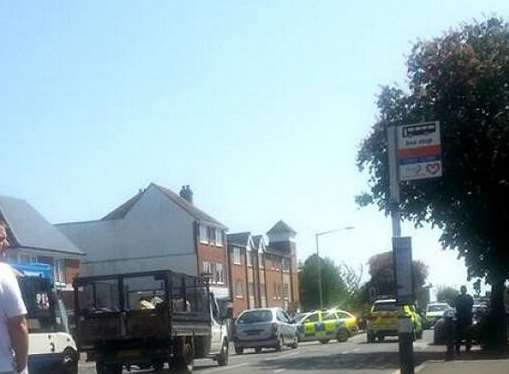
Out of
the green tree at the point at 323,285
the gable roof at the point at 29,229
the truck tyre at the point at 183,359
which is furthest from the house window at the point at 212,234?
the truck tyre at the point at 183,359

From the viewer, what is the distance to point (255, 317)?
38.5 meters

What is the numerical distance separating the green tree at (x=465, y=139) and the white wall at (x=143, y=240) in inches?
1664

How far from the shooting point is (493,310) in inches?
1129

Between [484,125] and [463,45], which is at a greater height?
[463,45]

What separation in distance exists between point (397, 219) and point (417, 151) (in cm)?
119

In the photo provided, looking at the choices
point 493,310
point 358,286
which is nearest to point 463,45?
point 493,310

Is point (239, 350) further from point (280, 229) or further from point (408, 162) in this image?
point (280, 229)

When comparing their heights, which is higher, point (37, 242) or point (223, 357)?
point (37, 242)

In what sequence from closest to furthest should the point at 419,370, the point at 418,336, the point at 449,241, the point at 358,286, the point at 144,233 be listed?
the point at 419,370
the point at 449,241
the point at 418,336
the point at 144,233
the point at 358,286

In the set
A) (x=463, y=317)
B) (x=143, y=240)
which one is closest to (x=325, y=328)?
(x=463, y=317)

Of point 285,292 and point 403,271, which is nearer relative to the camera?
point 403,271

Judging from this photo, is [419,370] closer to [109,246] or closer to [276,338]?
[276,338]

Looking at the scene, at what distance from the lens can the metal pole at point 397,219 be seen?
44.6 feet

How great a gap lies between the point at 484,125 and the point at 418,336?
1732 centimetres
